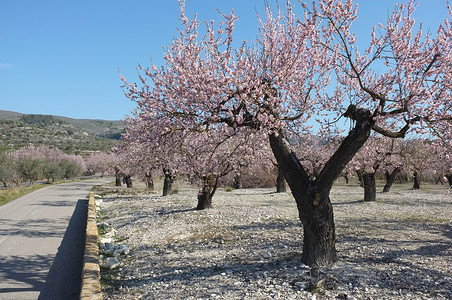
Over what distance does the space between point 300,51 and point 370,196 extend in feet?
50.9

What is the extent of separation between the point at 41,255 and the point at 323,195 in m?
8.63

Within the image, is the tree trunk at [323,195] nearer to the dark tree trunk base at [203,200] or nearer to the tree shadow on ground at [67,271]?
the tree shadow on ground at [67,271]

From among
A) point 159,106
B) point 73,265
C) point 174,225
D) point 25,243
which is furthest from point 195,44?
point 25,243

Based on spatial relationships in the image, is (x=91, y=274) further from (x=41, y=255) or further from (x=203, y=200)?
(x=203, y=200)

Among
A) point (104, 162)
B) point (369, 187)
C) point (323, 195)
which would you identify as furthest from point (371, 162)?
point (104, 162)

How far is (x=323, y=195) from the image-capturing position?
22.9 ft

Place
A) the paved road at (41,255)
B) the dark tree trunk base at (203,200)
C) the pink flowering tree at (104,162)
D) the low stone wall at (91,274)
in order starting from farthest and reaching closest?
the pink flowering tree at (104,162) → the dark tree trunk base at (203,200) → the paved road at (41,255) → the low stone wall at (91,274)

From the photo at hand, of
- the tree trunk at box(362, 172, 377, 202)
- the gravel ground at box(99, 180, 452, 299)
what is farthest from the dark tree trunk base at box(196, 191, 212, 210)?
the tree trunk at box(362, 172, 377, 202)

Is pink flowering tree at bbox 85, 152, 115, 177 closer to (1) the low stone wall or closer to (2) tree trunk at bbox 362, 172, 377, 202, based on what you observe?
(2) tree trunk at bbox 362, 172, 377, 202

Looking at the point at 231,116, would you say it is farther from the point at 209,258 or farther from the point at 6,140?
the point at 6,140

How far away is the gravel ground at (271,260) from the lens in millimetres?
5856

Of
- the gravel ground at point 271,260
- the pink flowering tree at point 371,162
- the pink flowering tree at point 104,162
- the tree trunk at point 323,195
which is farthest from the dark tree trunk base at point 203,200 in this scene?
the pink flowering tree at point 104,162

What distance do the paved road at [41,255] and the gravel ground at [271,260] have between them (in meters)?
1.10

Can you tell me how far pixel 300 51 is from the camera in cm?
803
